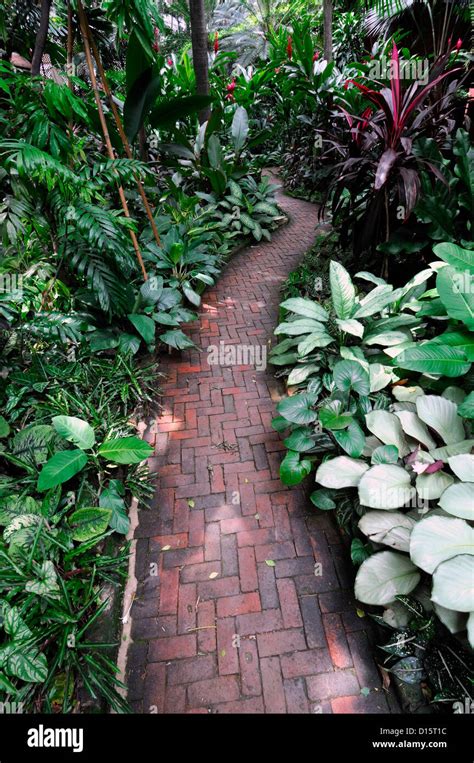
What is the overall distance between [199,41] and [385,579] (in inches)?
235

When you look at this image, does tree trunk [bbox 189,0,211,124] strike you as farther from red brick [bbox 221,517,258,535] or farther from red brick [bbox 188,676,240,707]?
red brick [bbox 188,676,240,707]

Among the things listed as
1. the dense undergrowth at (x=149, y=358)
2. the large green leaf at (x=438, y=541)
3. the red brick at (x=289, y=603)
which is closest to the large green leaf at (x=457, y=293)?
the dense undergrowth at (x=149, y=358)

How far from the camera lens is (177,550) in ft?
7.41

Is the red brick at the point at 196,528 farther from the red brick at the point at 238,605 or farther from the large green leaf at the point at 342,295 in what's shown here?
the large green leaf at the point at 342,295

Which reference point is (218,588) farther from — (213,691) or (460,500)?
(460,500)

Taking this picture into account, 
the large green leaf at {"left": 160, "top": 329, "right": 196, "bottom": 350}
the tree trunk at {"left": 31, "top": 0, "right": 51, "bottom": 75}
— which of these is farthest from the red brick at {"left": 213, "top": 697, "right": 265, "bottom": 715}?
the tree trunk at {"left": 31, "top": 0, "right": 51, "bottom": 75}

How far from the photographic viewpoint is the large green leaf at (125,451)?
2320 millimetres

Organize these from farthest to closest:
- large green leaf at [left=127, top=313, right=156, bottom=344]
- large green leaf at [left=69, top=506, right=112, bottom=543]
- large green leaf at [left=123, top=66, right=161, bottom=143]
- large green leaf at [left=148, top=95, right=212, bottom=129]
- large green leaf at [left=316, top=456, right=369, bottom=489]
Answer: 1. large green leaf at [left=148, top=95, right=212, bottom=129]
2. large green leaf at [left=123, top=66, right=161, bottom=143]
3. large green leaf at [left=127, top=313, right=156, bottom=344]
4. large green leaf at [left=316, top=456, right=369, bottom=489]
5. large green leaf at [left=69, top=506, right=112, bottom=543]

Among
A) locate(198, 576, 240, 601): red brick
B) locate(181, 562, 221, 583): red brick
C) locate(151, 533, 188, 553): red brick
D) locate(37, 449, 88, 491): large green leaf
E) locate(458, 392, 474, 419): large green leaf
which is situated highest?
locate(458, 392, 474, 419): large green leaf

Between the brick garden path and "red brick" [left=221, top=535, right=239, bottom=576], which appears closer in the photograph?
the brick garden path

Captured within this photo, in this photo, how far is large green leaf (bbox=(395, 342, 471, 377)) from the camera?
6.88 feet

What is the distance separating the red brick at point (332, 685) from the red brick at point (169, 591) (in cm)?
69

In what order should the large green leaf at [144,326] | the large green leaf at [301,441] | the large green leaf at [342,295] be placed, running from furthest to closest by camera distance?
1. the large green leaf at [144,326]
2. the large green leaf at [342,295]
3. the large green leaf at [301,441]
